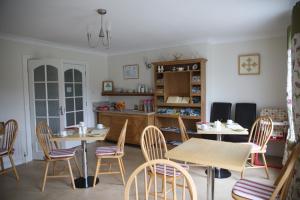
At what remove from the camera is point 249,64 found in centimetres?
412

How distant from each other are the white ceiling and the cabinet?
0.56m

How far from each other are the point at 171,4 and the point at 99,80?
356 cm

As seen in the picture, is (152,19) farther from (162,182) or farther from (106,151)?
(162,182)

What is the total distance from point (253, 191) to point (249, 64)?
2917 mm

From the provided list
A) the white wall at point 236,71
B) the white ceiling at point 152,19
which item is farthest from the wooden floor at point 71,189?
the white ceiling at point 152,19

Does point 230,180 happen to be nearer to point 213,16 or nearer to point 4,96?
point 213,16

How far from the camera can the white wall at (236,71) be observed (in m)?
3.89

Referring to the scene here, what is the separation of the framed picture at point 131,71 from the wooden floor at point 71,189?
247 centimetres

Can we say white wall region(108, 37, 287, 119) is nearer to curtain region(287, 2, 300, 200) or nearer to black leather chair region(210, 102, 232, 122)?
black leather chair region(210, 102, 232, 122)

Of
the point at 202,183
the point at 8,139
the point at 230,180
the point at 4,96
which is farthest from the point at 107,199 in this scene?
the point at 4,96

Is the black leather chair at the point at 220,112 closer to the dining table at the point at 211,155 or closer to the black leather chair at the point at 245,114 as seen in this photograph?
the black leather chair at the point at 245,114

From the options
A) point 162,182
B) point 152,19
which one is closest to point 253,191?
point 162,182

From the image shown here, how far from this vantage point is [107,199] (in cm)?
261

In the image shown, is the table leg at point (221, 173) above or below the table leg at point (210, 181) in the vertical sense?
below
